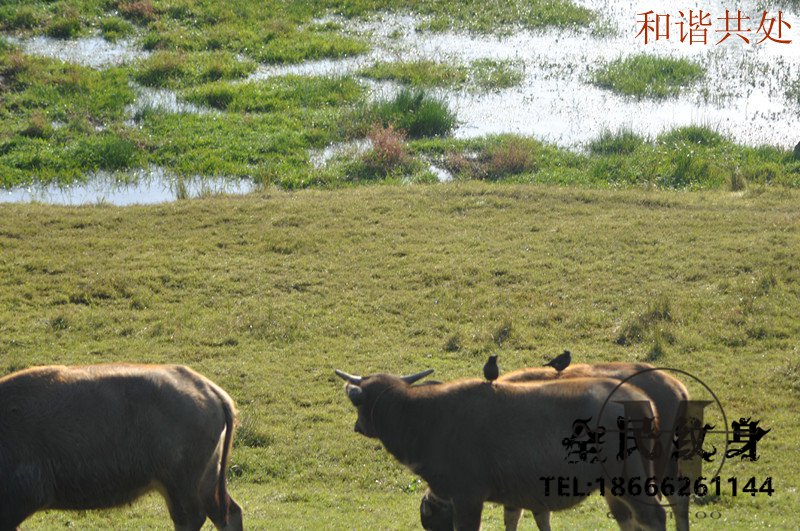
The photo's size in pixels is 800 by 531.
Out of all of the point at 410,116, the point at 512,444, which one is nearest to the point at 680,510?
the point at 512,444

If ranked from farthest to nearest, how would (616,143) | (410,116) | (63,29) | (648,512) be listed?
(63,29), (410,116), (616,143), (648,512)

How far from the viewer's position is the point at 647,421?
8.12 m

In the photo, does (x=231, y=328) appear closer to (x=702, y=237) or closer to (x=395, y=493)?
(x=395, y=493)

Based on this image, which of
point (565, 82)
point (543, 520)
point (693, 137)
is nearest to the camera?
point (543, 520)

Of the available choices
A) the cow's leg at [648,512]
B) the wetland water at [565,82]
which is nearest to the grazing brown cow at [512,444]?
the cow's leg at [648,512]

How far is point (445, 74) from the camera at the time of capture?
27.6 metres

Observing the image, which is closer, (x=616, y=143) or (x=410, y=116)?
(x=616, y=143)

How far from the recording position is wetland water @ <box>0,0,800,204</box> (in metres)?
24.5

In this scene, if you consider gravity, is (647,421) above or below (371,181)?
above

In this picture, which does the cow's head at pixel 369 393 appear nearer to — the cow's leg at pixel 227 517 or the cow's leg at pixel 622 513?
the cow's leg at pixel 227 517

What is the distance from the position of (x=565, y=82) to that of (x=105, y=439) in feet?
71.2

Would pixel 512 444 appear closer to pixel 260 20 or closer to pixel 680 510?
pixel 680 510

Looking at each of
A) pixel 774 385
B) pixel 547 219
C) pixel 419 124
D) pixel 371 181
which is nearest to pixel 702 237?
pixel 547 219

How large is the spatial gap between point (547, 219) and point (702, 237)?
2.57 meters
